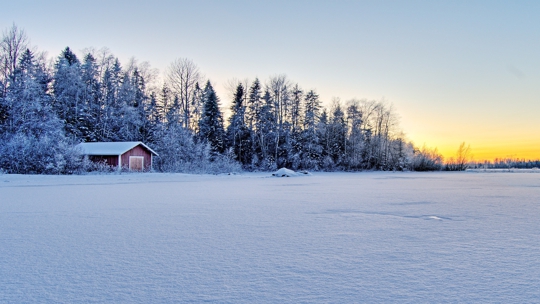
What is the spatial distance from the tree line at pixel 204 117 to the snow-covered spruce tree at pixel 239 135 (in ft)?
0.40

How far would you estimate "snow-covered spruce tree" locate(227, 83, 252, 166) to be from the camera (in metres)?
40.2

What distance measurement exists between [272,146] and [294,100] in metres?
6.78

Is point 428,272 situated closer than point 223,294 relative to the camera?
No

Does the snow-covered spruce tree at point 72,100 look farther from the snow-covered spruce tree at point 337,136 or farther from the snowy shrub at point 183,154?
the snow-covered spruce tree at point 337,136

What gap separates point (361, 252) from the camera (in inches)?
130

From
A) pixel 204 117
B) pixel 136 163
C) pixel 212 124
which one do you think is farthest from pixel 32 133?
pixel 212 124

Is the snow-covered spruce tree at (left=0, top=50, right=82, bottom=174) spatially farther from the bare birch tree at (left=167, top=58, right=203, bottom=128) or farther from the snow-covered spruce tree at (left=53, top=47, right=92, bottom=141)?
the bare birch tree at (left=167, top=58, right=203, bottom=128)

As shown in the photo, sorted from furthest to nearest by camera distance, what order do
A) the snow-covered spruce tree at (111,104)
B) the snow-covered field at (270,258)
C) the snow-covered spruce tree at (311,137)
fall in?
the snow-covered spruce tree at (311,137) < the snow-covered spruce tree at (111,104) < the snow-covered field at (270,258)

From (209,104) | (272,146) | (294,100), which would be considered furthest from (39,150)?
(294,100)

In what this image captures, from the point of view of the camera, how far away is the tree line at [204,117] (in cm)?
3266

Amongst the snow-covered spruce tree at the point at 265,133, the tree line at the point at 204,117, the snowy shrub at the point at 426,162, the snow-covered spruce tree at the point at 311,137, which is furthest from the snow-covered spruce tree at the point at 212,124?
the snowy shrub at the point at 426,162

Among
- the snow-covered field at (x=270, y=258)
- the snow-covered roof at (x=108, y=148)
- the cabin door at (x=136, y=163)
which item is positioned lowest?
the snow-covered field at (x=270, y=258)

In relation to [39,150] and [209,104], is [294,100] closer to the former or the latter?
[209,104]

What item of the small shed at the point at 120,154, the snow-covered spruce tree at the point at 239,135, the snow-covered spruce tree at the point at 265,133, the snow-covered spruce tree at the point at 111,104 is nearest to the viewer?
the small shed at the point at 120,154
